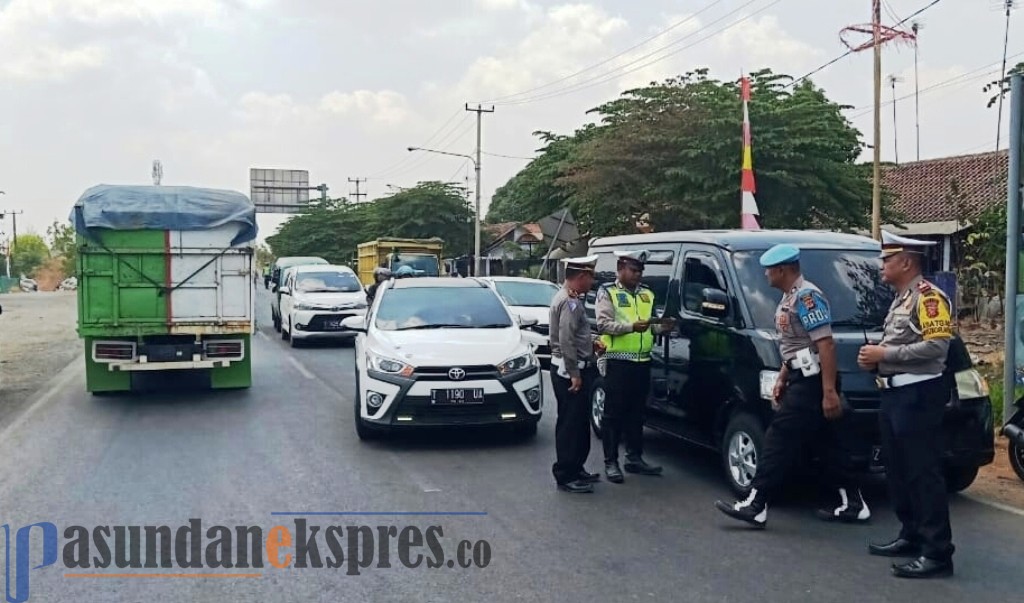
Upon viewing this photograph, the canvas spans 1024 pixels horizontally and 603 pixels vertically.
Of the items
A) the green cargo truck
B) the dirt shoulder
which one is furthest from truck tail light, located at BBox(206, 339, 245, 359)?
the dirt shoulder

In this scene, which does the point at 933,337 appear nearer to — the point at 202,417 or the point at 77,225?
the point at 202,417

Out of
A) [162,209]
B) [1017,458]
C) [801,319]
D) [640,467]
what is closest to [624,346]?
[640,467]

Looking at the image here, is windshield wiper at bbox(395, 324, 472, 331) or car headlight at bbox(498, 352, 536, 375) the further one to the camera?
windshield wiper at bbox(395, 324, 472, 331)

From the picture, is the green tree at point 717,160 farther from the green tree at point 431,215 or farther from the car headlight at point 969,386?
the green tree at point 431,215

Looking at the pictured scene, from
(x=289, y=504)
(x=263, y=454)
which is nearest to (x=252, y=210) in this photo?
(x=263, y=454)

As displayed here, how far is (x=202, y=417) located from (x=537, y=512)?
17.8ft

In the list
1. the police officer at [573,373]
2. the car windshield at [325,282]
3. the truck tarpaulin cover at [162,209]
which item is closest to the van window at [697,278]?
the police officer at [573,373]

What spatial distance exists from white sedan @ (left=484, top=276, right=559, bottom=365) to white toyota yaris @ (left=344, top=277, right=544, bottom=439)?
5.07m

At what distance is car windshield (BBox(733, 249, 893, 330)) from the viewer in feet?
23.0

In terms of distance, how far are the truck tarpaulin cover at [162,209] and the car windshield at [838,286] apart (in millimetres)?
7272

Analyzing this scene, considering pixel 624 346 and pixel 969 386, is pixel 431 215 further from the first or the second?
pixel 969 386

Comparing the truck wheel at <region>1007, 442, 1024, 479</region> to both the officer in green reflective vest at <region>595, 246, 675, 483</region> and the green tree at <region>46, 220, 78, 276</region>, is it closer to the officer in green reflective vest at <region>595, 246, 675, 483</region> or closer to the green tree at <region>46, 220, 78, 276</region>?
the officer in green reflective vest at <region>595, 246, 675, 483</region>

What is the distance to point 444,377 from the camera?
8.57 meters

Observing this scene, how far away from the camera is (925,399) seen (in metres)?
5.33
